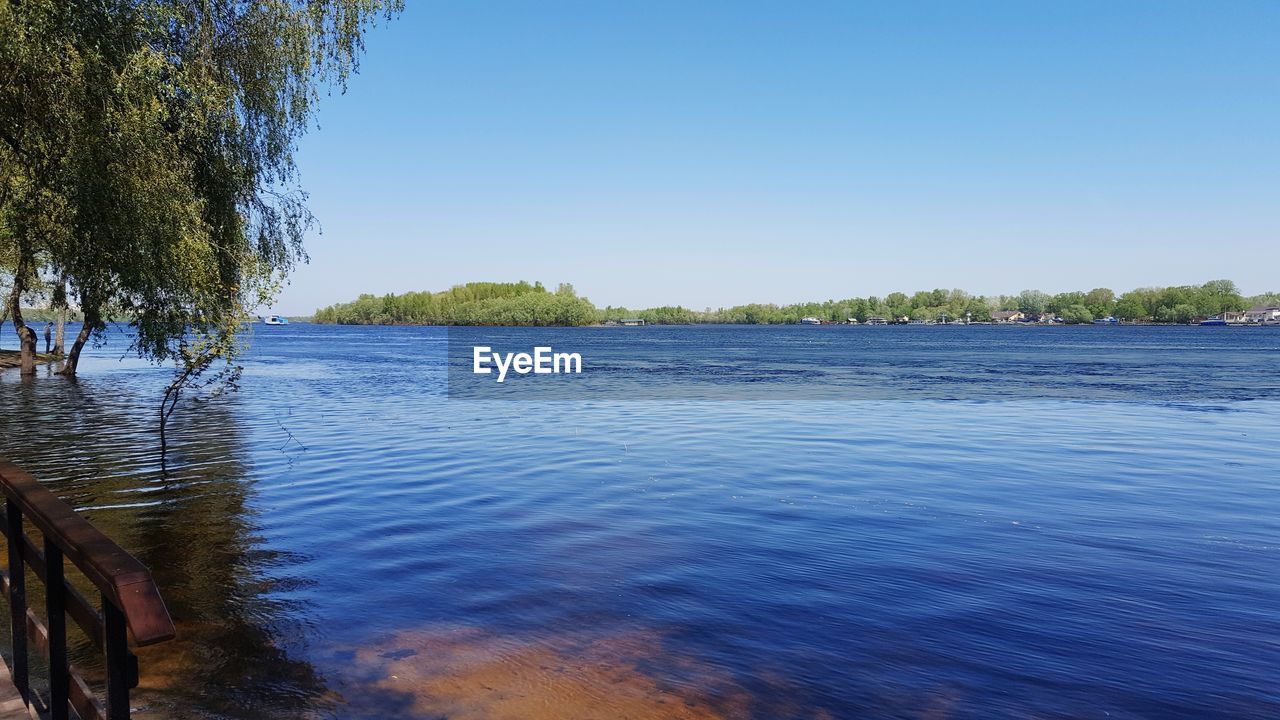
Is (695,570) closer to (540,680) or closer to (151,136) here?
(540,680)

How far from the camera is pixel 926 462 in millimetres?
18391

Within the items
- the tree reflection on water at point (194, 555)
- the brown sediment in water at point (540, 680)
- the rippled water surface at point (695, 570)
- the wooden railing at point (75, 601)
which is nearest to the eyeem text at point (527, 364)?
the tree reflection on water at point (194, 555)

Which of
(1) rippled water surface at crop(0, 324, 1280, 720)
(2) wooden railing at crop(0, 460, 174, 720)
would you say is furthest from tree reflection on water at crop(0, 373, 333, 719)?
(2) wooden railing at crop(0, 460, 174, 720)

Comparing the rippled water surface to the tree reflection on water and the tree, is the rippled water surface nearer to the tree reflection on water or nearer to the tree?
the tree reflection on water

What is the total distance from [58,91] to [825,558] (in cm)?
1185

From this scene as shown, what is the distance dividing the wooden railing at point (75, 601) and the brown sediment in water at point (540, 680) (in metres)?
2.47

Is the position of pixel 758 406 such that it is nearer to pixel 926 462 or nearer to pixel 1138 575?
pixel 926 462

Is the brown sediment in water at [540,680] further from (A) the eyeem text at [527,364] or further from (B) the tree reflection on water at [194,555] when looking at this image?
(A) the eyeem text at [527,364]

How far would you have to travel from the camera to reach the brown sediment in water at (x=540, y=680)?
6316mm

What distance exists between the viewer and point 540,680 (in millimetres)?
6824

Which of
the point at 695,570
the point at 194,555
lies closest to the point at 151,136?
the point at 194,555

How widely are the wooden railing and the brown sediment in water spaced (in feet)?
8.11

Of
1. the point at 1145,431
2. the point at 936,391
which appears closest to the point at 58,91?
the point at 1145,431

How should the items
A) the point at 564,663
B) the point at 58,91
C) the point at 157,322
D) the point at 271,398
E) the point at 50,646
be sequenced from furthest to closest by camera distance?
the point at 271,398, the point at 157,322, the point at 58,91, the point at 564,663, the point at 50,646
